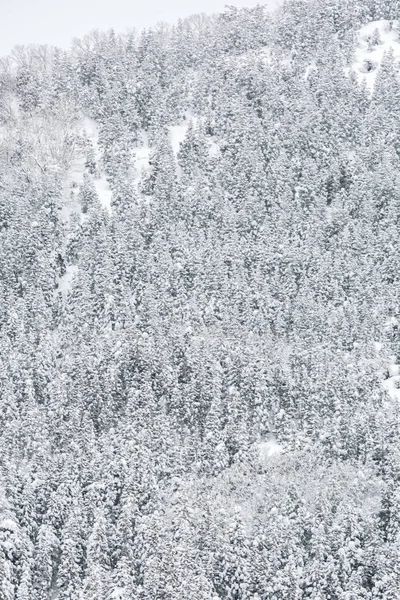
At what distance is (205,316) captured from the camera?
93.3 metres

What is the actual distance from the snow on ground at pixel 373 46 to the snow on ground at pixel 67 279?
205 ft

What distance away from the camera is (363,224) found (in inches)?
4181

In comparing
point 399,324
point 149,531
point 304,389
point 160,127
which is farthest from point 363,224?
point 149,531

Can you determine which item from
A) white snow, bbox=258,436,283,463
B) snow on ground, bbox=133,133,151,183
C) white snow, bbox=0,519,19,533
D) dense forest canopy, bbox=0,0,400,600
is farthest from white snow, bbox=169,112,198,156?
white snow, bbox=0,519,19,533

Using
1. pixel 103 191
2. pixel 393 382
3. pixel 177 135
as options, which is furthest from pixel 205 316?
pixel 177 135

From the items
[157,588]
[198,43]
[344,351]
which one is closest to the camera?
[157,588]

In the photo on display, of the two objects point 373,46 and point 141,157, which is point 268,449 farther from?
point 373,46

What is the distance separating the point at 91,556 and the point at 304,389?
28.1 meters

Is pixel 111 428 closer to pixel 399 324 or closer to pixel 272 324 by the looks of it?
pixel 272 324

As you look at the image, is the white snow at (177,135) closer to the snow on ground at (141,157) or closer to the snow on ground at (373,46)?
the snow on ground at (141,157)

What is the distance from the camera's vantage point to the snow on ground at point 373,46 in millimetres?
147250

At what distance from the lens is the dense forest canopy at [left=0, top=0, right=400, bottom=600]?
211ft

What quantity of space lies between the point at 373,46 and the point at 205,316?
8256 centimetres

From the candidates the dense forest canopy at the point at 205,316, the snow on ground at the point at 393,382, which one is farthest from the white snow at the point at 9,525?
the snow on ground at the point at 393,382
